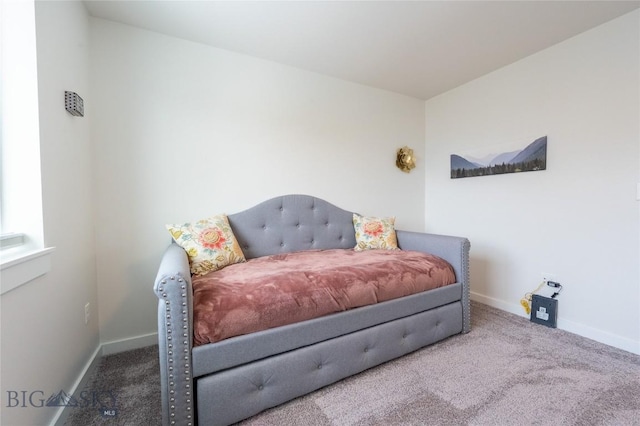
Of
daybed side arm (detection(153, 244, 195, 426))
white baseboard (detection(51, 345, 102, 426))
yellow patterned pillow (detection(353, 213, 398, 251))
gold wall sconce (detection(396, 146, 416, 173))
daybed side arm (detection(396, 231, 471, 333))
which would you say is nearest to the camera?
daybed side arm (detection(153, 244, 195, 426))

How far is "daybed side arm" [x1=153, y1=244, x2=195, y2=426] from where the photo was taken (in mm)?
1066

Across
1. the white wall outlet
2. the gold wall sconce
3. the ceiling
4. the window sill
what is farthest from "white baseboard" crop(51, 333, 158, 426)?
the white wall outlet

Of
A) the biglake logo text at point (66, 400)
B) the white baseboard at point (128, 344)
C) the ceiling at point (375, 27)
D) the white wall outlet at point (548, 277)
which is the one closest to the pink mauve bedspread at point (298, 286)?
the biglake logo text at point (66, 400)

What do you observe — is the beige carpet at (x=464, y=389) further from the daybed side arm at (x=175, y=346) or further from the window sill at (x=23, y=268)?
the window sill at (x=23, y=268)

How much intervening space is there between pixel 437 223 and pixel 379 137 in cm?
128

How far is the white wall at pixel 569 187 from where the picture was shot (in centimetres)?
182

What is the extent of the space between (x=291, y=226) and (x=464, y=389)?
1.65m

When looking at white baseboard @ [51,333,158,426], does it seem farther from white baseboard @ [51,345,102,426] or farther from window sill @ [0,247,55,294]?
window sill @ [0,247,55,294]

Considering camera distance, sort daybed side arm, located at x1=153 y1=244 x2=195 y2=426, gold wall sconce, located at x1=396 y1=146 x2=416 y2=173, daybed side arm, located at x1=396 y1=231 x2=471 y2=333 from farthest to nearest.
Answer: gold wall sconce, located at x1=396 y1=146 x2=416 y2=173 < daybed side arm, located at x1=396 y1=231 x2=471 y2=333 < daybed side arm, located at x1=153 y1=244 x2=195 y2=426

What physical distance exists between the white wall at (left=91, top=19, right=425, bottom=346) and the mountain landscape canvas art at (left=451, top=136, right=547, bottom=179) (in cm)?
112

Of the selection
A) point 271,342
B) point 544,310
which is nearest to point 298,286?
point 271,342

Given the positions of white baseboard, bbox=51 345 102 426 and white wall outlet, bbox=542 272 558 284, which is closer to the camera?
white baseboard, bbox=51 345 102 426

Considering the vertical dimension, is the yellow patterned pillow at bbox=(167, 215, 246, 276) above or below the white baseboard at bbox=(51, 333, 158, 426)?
above

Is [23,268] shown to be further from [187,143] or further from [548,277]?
[548,277]
